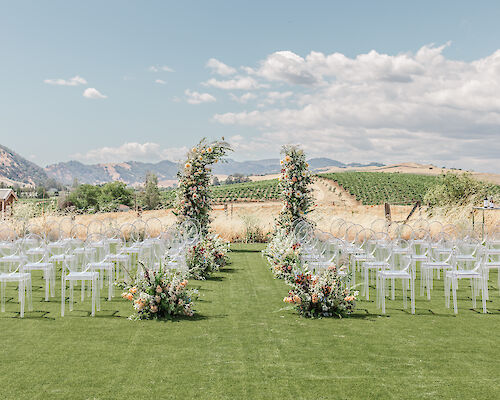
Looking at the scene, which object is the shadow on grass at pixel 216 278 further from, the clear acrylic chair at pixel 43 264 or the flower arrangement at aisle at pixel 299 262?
the clear acrylic chair at pixel 43 264

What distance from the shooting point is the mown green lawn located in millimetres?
4051

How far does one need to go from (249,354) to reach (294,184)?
7703 millimetres

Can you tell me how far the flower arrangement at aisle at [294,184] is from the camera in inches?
485

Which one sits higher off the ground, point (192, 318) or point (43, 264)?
point (43, 264)

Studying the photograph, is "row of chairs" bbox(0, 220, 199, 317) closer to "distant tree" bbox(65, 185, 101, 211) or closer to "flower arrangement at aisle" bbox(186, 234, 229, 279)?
"flower arrangement at aisle" bbox(186, 234, 229, 279)

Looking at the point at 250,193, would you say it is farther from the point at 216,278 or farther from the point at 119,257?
the point at 119,257

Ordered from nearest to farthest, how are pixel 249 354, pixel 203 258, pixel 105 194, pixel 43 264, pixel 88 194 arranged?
pixel 249 354 → pixel 43 264 → pixel 203 258 → pixel 105 194 → pixel 88 194

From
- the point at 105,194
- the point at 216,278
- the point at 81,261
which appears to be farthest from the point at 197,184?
the point at 105,194

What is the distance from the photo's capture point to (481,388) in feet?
13.5

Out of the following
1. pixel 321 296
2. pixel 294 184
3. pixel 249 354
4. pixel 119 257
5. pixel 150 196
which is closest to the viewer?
pixel 249 354

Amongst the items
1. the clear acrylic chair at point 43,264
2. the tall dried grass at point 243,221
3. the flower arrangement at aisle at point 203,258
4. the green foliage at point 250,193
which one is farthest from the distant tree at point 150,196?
the clear acrylic chair at point 43,264

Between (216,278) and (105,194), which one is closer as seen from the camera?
(216,278)

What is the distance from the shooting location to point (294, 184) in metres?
12.3

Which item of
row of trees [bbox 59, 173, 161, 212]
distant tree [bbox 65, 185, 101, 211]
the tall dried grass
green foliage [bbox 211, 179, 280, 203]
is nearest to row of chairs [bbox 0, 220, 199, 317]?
the tall dried grass
